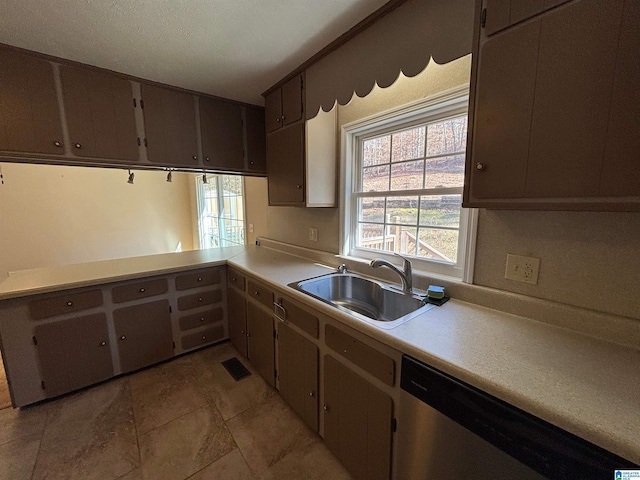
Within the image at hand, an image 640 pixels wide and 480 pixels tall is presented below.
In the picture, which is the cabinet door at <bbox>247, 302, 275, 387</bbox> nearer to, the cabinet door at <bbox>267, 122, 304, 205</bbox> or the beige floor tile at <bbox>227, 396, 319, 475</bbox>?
the beige floor tile at <bbox>227, 396, 319, 475</bbox>

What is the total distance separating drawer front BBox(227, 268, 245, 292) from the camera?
2.18 m

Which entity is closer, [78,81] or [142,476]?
[142,476]

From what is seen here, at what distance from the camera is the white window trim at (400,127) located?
133cm

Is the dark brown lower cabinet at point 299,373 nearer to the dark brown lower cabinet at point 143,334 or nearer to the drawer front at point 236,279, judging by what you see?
the drawer front at point 236,279

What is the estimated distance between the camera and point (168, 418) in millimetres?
1692

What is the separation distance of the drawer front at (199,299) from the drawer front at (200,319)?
88 millimetres

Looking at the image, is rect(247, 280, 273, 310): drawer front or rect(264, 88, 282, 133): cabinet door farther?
rect(264, 88, 282, 133): cabinet door

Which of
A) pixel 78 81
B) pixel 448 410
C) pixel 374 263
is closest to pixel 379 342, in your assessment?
pixel 448 410

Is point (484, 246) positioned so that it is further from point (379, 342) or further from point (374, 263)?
point (379, 342)

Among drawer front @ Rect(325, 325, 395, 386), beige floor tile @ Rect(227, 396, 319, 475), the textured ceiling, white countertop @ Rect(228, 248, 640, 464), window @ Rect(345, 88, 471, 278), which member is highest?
the textured ceiling

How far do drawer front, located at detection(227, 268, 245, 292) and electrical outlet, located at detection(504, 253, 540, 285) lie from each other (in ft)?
5.95

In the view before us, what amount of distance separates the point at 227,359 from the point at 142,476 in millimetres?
990

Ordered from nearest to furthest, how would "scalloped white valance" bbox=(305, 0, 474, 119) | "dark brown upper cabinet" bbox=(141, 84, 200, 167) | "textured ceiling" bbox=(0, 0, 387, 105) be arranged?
"scalloped white valance" bbox=(305, 0, 474, 119) < "textured ceiling" bbox=(0, 0, 387, 105) < "dark brown upper cabinet" bbox=(141, 84, 200, 167)

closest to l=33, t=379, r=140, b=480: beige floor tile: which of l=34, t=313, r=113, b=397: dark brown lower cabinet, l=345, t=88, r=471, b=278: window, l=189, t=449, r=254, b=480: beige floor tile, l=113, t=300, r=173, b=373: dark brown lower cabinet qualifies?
l=34, t=313, r=113, b=397: dark brown lower cabinet
